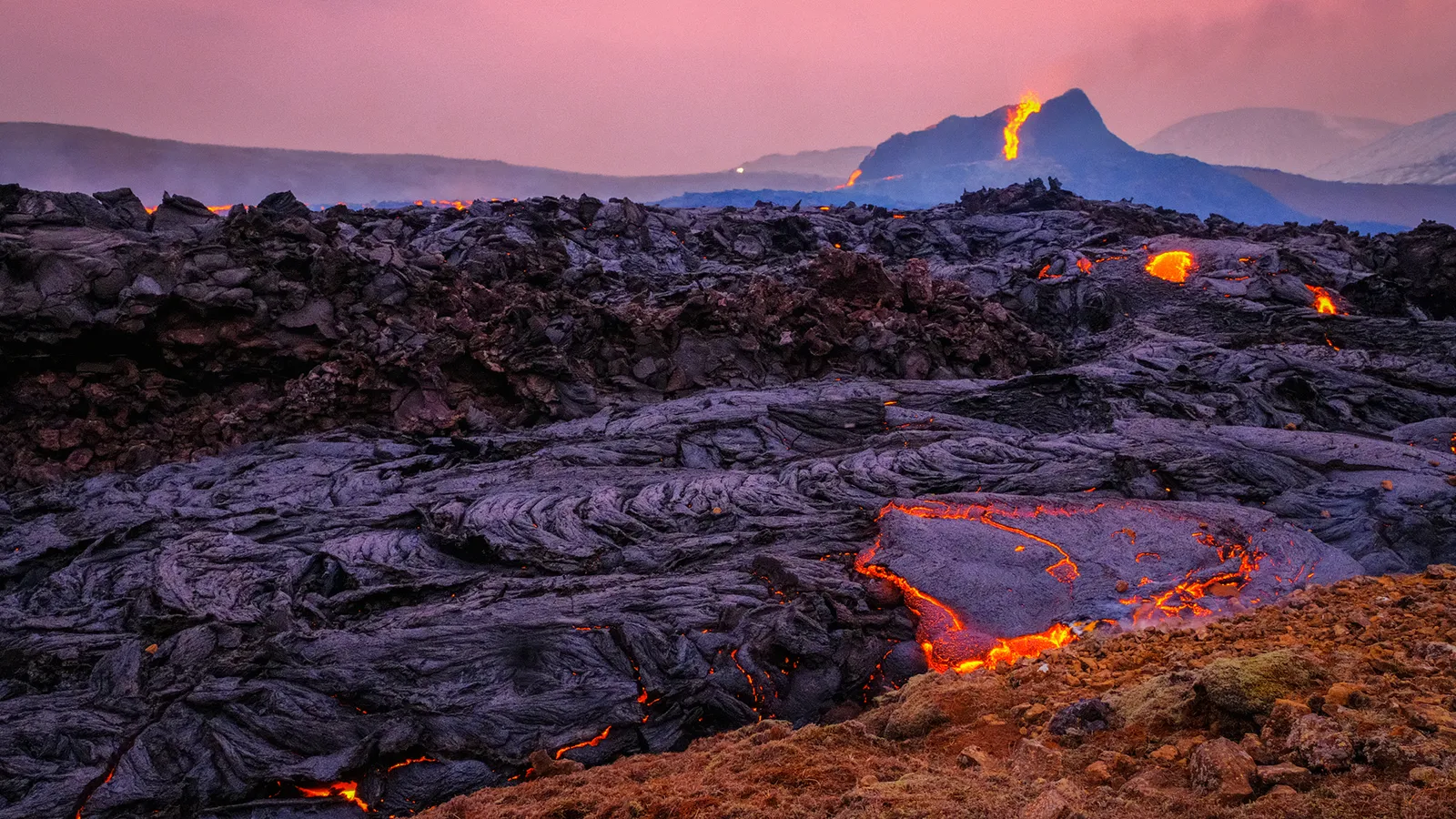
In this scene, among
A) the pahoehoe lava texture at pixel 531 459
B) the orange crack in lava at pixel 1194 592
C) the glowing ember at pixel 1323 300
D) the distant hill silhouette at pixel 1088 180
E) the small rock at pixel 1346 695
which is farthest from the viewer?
the distant hill silhouette at pixel 1088 180

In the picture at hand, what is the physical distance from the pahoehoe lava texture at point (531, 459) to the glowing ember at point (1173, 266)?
0.47m

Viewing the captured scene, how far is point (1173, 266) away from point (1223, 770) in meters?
23.3

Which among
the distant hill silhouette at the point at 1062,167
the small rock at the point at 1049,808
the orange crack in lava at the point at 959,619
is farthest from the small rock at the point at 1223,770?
the distant hill silhouette at the point at 1062,167

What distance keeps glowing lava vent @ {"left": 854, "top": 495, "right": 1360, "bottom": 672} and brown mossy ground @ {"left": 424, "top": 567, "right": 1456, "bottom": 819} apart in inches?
39.5

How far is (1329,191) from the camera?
60.3 m

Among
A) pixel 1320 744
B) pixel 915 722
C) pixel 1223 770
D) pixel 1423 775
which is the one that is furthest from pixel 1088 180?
pixel 1423 775

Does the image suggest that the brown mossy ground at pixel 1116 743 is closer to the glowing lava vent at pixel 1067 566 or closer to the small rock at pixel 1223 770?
the small rock at pixel 1223 770

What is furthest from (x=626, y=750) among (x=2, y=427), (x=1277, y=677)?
(x=2, y=427)

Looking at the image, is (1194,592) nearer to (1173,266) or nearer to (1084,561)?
(1084,561)

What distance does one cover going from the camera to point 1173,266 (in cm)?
2245

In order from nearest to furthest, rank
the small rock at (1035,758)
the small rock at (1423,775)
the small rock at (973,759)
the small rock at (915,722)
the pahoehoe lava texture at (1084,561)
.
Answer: the small rock at (1423,775), the small rock at (1035,758), the small rock at (973,759), the small rock at (915,722), the pahoehoe lava texture at (1084,561)

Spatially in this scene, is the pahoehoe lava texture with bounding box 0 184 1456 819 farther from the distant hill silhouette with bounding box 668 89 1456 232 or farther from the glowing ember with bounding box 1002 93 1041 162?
the glowing ember with bounding box 1002 93 1041 162

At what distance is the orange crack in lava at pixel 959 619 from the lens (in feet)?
23.3

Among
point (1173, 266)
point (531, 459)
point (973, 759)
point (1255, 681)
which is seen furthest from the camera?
point (1173, 266)
